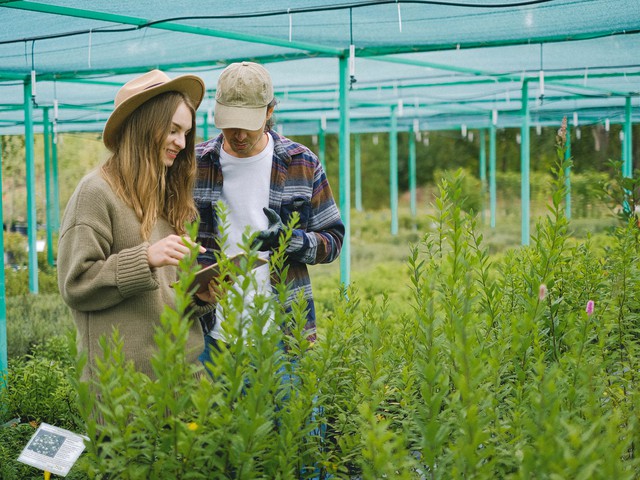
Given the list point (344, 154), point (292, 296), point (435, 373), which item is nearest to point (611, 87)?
point (344, 154)

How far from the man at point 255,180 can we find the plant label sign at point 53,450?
2.07 feet

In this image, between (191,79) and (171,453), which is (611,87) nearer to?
(191,79)

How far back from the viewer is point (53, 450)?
8.53ft

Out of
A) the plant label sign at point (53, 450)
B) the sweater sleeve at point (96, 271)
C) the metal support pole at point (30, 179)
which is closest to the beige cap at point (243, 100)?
the sweater sleeve at point (96, 271)

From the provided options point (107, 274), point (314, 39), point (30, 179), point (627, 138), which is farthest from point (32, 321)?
point (627, 138)

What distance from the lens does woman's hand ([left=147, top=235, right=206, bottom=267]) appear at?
8.10ft

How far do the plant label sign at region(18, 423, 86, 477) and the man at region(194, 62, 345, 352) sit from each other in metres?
0.63

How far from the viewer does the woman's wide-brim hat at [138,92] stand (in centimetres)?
264

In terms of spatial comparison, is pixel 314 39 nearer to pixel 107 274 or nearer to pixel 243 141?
pixel 243 141

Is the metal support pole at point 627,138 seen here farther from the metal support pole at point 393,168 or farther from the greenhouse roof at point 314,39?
the metal support pole at point 393,168

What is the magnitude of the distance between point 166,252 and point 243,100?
0.74 m

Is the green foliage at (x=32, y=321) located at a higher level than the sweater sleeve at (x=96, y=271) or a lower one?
lower

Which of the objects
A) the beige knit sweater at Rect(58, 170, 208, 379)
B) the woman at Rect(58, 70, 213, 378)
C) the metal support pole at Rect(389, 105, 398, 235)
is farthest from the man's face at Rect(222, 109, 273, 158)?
the metal support pole at Rect(389, 105, 398, 235)

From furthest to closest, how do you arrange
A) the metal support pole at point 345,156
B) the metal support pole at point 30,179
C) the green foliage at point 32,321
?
the metal support pole at point 30,179
the green foliage at point 32,321
the metal support pole at point 345,156
